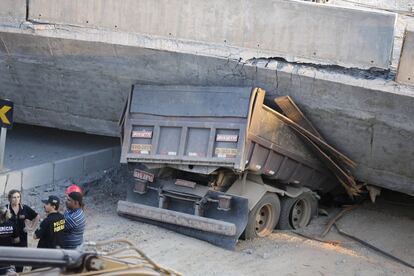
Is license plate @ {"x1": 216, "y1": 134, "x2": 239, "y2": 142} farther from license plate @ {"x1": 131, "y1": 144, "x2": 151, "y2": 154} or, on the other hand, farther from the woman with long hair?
the woman with long hair

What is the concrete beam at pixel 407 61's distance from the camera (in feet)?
34.9

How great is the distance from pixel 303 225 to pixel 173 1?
429cm

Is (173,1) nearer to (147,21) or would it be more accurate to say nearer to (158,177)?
(147,21)

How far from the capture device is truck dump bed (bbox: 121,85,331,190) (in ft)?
36.9

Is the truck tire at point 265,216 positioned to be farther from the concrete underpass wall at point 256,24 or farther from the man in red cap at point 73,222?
the man in red cap at point 73,222

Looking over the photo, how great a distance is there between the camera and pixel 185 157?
11430mm

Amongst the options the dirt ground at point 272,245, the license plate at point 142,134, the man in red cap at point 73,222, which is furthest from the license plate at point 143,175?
the man in red cap at point 73,222

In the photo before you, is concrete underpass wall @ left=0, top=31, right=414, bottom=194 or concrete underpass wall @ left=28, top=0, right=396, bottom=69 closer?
concrete underpass wall @ left=28, top=0, right=396, bottom=69

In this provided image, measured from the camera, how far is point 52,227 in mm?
8500

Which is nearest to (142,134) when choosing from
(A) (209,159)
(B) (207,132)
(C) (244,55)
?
(B) (207,132)

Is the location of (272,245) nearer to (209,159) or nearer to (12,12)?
(209,159)

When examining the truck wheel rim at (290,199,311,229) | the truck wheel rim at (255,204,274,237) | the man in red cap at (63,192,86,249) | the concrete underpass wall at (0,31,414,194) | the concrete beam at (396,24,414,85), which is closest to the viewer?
the man in red cap at (63,192,86,249)

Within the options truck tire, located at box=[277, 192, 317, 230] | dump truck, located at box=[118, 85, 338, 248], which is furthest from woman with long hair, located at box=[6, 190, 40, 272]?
truck tire, located at box=[277, 192, 317, 230]

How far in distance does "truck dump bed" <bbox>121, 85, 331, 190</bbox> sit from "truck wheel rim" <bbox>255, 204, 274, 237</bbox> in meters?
0.49
